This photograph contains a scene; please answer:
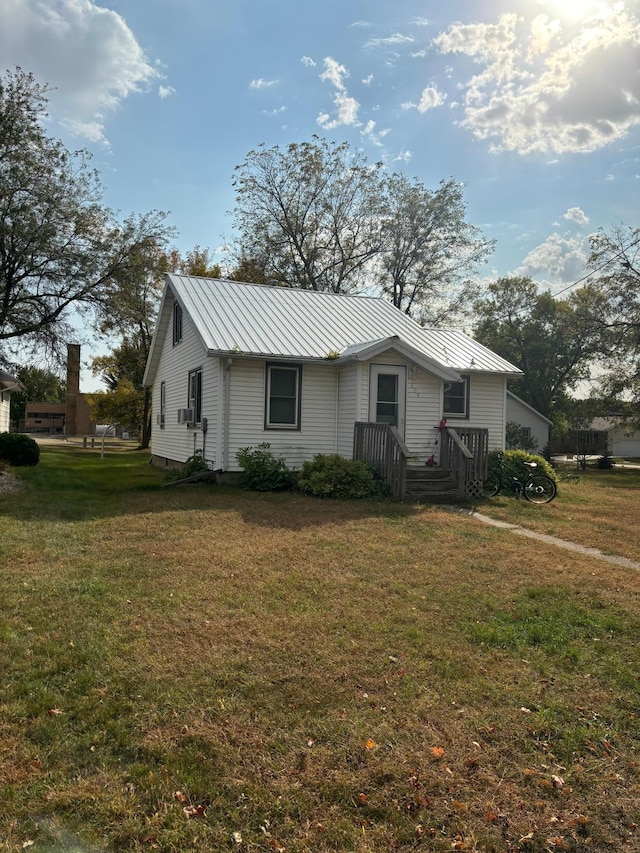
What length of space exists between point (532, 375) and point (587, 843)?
142 feet

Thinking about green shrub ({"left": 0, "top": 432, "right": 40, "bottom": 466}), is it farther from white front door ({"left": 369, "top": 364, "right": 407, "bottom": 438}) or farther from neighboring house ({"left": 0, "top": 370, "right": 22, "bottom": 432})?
white front door ({"left": 369, "top": 364, "right": 407, "bottom": 438})

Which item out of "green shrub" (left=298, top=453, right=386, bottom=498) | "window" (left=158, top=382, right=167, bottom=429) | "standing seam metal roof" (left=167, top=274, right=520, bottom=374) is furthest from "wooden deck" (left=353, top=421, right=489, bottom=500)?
"window" (left=158, top=382, right=167, bottom=429)

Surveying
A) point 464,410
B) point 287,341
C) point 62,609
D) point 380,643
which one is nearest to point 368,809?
point 380,643

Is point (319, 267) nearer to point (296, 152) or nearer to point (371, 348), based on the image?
point (296, 152)

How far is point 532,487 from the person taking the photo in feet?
43.8

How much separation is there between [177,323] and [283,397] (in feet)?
18.9

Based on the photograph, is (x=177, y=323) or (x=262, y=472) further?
(x=177, y=323)

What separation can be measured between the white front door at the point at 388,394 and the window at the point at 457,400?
2421 millimetres

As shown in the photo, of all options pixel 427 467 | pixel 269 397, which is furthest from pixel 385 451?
pixel 269 397

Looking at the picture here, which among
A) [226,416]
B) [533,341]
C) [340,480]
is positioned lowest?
[340,480]

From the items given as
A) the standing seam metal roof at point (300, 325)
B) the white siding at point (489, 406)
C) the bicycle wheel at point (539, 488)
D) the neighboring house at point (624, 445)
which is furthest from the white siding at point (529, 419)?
the bicycle wheel at point (539, 488)

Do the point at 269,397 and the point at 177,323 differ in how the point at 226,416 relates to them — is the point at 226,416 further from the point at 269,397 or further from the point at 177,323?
the point at 177,323

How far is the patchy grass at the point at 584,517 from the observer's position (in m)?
8.52

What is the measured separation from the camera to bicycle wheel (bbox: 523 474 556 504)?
13180mm
